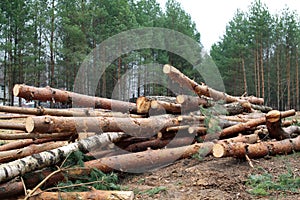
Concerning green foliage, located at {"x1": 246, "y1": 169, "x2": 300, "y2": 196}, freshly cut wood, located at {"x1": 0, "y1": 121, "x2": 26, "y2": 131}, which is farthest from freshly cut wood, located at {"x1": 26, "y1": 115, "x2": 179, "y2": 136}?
green foliage, located at {"x1": 246, "y1": 169, "x2": 300, "y2": 196}

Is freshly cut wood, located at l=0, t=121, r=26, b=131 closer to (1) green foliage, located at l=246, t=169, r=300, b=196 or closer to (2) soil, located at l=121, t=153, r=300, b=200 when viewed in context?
(2) soil, located at l=121, t=153, r=300, b=200

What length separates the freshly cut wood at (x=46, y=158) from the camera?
4.01m

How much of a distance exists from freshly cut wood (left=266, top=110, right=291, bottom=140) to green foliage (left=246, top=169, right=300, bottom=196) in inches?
46.8

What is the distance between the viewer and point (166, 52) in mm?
29781

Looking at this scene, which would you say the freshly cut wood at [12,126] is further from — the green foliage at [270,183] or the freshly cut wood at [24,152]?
the green foliage at [270,183]

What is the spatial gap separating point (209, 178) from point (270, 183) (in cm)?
85

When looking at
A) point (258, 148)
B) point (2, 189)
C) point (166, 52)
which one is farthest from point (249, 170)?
point (166, 52)

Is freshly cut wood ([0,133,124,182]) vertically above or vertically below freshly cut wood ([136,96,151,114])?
below

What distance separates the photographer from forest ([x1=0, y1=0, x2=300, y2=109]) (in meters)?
25.1

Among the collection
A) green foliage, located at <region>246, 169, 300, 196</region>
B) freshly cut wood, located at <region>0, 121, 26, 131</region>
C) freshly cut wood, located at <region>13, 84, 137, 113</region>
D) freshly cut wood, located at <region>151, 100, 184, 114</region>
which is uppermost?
freshly cut wood, located at <region>13, 84, 137, 113</region>

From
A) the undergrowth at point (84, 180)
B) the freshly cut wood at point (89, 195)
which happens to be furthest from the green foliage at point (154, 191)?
the freshly cut wood at point (89, 195)

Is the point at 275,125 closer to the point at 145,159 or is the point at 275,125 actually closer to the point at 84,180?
the point at 145,159

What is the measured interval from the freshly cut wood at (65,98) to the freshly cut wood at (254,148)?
228 cm

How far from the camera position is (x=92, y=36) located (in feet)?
86.9
